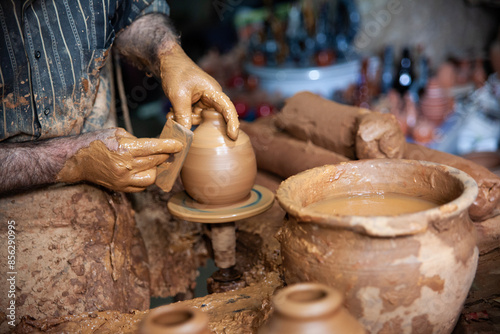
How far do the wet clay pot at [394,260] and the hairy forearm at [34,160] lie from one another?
1114mm

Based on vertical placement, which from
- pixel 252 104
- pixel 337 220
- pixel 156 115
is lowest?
pixel 156 115

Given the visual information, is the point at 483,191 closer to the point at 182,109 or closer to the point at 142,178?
the point at 182,109

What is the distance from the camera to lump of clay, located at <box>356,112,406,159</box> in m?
2.63

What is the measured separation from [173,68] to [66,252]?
109cm

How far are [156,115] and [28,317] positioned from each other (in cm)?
581

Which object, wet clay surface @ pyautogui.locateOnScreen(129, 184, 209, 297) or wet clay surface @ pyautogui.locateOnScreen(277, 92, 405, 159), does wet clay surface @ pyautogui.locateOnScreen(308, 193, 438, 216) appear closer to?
wet clay surface @ pyautogui.locateOnScreen(277, 92, 405, 159)

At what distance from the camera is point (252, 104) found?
5512 mm

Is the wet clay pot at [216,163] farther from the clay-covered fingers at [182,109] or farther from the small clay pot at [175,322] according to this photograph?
the small clay pot at [175,322]

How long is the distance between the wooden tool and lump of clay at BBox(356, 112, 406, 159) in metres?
1.02

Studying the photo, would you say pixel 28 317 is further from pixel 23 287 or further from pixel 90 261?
pixel 90 261

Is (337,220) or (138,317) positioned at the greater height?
(337,220)

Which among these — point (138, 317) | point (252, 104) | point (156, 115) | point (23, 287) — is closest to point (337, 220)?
point (138, 317)

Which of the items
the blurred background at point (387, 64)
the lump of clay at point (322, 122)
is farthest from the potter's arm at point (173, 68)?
the blurred background at point (387, 64)

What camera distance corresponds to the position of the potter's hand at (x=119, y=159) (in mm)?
2088
